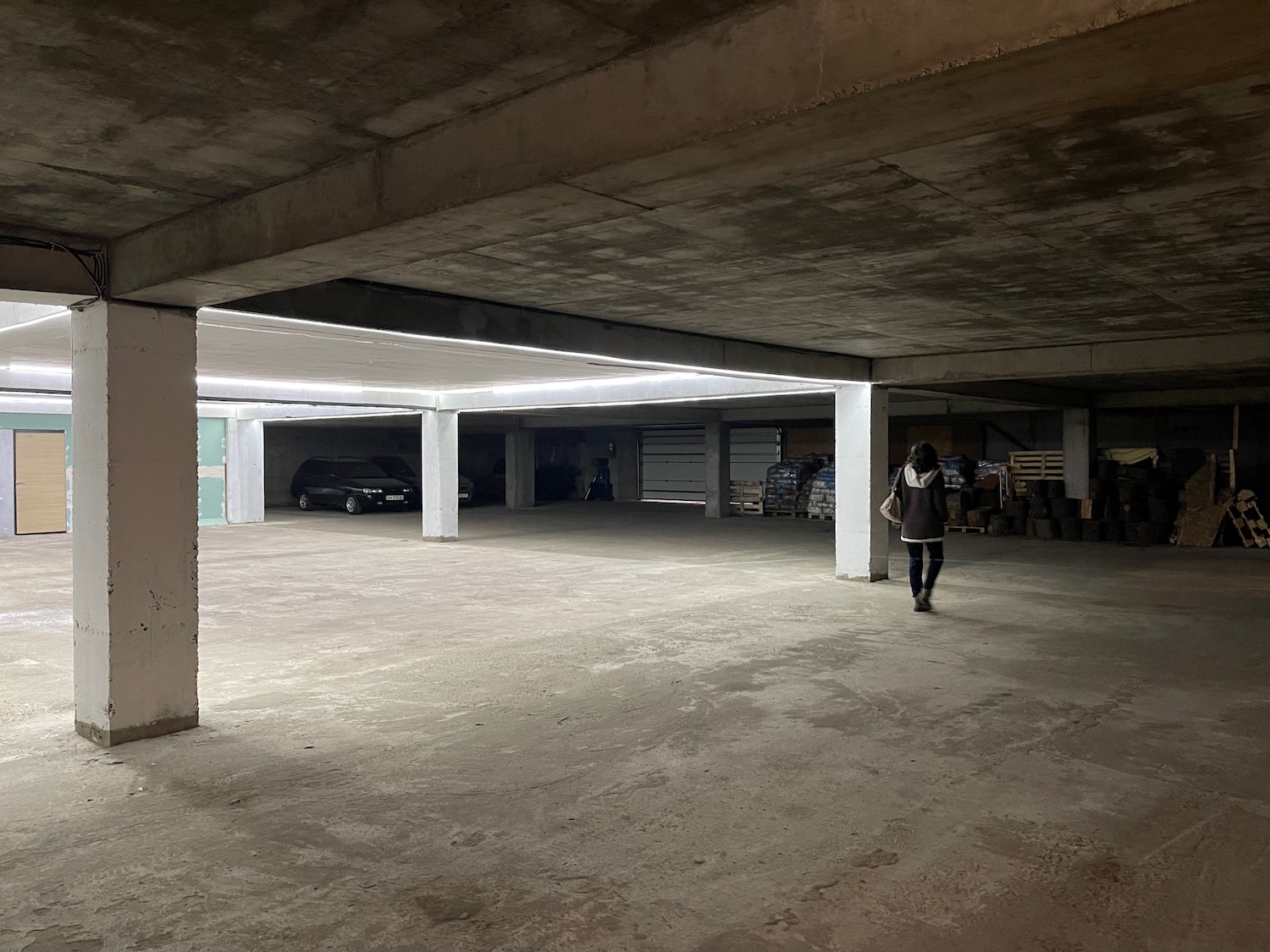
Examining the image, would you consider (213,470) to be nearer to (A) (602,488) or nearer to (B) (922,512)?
(A) (602,488)

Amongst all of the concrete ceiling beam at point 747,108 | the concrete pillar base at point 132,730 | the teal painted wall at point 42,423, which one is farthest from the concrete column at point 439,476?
the concrete ceiling beam at point 747,108

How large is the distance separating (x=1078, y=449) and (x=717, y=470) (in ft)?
26.6

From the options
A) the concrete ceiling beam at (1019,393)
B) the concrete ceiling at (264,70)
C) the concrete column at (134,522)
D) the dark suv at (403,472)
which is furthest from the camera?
the dark suv at (403,472)

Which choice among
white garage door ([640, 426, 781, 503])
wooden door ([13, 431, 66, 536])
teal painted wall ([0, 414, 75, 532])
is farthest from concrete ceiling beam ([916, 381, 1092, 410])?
wooden door ([13, 431, 66, 536])

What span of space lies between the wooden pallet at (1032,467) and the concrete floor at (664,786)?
365 inches

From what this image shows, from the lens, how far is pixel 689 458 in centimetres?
2689

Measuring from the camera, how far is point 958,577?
1136 centimetres

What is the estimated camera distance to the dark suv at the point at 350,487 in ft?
78.3

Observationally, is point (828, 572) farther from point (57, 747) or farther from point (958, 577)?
point (57, 747)

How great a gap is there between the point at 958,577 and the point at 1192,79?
32.2ft

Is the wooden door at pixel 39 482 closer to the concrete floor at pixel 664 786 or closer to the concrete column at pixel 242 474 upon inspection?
the concrete column at pixel 242 474

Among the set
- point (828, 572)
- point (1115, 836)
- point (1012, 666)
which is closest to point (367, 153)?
point (1115, 836)

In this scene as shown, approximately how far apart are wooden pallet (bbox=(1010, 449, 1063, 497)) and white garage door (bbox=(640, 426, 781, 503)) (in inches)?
264

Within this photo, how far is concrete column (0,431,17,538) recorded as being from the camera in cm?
1811
